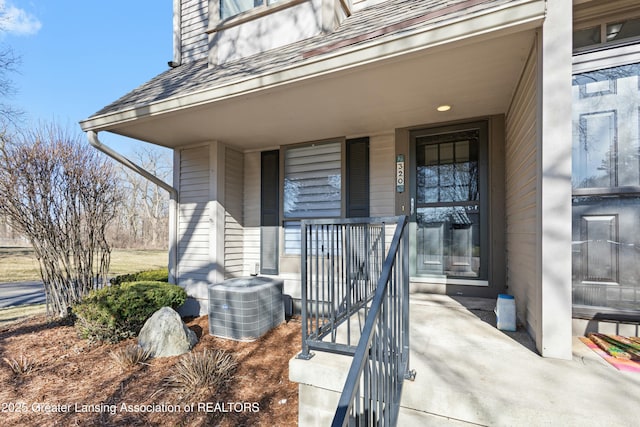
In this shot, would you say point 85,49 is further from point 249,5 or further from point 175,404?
point 175,404

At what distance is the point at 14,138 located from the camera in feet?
13.9

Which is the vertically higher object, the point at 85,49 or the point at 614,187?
the point at 85,49

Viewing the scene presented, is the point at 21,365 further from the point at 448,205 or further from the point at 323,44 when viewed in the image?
the point at 448,205

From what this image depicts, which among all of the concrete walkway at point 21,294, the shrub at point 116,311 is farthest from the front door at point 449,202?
the concrete walkway at point 21,294

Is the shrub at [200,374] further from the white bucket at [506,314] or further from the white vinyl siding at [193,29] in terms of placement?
the white vinyl siding at [193,29]

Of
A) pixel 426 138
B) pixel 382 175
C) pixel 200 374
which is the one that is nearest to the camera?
pixel 200 374

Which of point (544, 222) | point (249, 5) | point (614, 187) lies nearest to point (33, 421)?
point (544, 222)

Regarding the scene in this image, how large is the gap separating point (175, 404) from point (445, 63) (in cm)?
351

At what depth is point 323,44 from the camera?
3035 millimetres

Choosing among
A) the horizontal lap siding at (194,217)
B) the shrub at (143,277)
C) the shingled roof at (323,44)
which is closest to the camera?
the shingled roof at (323,44)

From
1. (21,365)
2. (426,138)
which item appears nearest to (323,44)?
(426,138)

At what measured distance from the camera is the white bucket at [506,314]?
231 centimetres

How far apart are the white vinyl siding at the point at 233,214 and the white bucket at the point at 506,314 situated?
11.9ft

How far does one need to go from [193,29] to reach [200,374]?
18.0 ft
